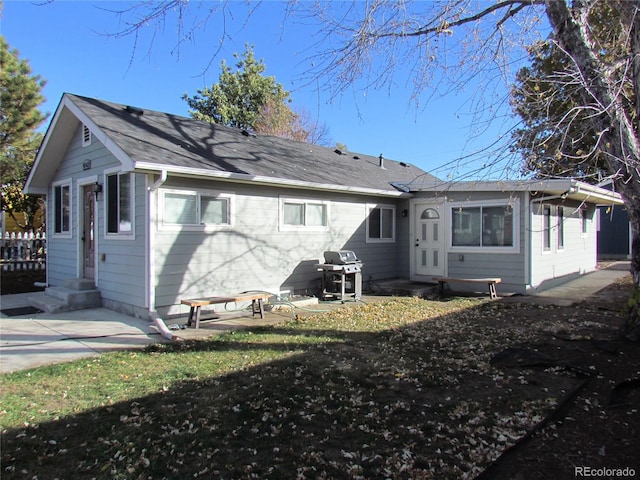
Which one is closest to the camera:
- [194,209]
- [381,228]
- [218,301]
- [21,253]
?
[218,301]


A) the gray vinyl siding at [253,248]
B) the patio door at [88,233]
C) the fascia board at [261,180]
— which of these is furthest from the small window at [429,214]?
the patio door at [88,233]

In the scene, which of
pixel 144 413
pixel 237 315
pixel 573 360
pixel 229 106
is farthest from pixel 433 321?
pixel 229 106

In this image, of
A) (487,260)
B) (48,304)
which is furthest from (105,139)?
(487,260)

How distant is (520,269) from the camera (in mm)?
10359

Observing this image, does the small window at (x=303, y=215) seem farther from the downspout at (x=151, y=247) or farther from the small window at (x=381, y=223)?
the downspout at (x=151, y=247)

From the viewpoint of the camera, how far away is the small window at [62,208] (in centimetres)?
1005

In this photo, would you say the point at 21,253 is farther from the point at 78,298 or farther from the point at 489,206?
the point at 489,206

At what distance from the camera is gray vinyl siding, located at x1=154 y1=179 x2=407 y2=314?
7.77 meters

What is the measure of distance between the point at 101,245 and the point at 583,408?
8.46m

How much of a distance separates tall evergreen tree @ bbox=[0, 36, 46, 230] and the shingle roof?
832 centimetres

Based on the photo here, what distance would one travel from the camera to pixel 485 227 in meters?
10.9

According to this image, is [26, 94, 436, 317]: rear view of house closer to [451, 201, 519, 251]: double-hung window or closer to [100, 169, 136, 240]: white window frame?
[100, 169, 136, 240]: white window frame

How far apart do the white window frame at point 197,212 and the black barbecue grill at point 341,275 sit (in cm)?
247

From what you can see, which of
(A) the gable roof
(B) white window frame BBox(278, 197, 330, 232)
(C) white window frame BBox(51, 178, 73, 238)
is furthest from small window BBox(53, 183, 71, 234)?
(B) white window frame BBox(278, 197, 330, 232)
